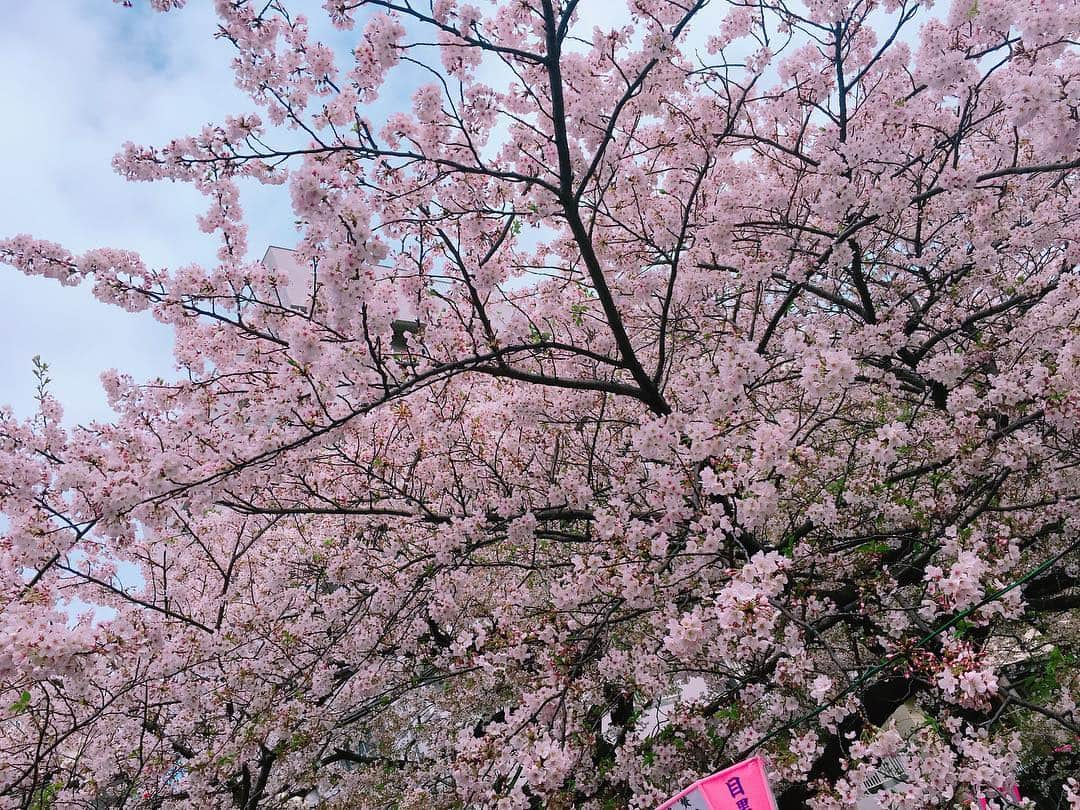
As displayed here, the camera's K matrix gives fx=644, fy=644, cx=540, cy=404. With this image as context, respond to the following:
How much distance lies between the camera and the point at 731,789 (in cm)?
365

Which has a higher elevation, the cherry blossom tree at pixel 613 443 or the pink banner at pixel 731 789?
the cherry blossom tree at pixel 613 443

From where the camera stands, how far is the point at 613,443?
22.7 ft

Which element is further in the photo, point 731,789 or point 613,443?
point 613,443

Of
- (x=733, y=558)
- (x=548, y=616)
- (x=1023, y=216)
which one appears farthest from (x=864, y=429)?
(x=548, y=616)

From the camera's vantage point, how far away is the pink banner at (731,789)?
3605 mm

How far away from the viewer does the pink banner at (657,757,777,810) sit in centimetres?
361

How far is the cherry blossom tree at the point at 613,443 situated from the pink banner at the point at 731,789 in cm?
26

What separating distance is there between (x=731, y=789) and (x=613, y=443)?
12.3 ft

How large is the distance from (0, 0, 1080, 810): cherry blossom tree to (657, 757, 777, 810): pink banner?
263 millimetres

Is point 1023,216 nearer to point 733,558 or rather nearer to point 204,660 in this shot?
point 733,558

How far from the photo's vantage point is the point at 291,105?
4055 millimetres

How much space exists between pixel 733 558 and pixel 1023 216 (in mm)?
4873

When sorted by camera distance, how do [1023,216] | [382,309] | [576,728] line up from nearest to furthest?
[382,309] < [576,728] < [1023,216]

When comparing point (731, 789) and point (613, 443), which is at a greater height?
point (613, 443)
